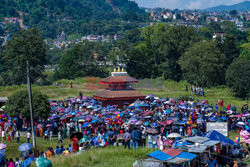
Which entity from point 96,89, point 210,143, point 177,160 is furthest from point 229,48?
point 177,160

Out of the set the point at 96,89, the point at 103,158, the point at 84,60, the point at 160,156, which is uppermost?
the point at 84,60

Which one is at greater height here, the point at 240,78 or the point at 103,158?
the point at 240,78

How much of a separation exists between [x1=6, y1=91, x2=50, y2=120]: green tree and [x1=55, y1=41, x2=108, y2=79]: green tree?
145ft

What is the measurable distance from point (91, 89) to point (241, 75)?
72.3 ft

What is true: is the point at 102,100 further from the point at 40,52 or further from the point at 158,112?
the point at 40,52

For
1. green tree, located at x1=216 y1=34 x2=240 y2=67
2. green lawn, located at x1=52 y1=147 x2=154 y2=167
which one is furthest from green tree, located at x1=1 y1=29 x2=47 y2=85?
green lawn, located at x1=52 y1=147 x2=154 y2=167

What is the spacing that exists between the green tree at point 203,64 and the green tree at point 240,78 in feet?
29.0

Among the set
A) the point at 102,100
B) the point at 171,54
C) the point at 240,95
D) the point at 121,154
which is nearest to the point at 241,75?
the point at 240,95

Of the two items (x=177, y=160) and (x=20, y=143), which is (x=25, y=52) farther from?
(x=177, y=160)

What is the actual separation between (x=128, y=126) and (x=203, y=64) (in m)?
36.4

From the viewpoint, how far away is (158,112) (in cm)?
3406

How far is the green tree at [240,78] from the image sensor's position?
5034cm

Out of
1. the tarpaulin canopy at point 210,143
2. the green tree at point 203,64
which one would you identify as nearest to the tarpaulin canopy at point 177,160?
the tarpaulin canopy at point 210,143

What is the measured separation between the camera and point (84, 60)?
8006 cm
